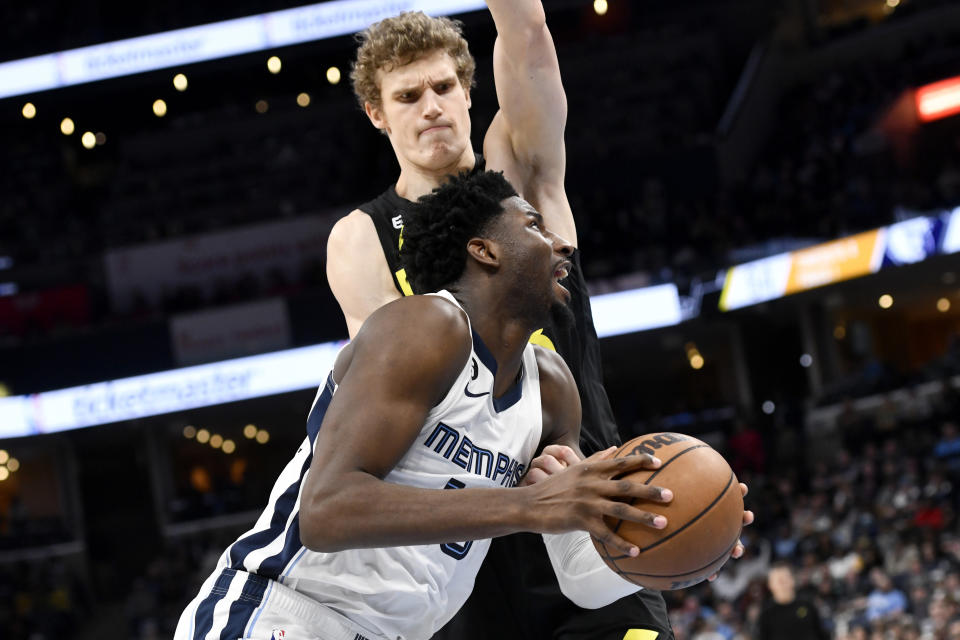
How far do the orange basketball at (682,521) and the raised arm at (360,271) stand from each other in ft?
4.47

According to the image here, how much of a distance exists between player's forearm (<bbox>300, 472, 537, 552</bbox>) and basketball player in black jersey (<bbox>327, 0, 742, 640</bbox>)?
4.24 ft

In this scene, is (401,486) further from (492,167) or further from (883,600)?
(883,600)

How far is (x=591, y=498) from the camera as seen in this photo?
2.50 meters

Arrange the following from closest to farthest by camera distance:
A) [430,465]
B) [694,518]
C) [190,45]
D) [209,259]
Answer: [694,518] → [430,465] → [190,45] → [209,259]

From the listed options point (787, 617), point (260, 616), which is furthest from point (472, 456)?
point (787, 617)

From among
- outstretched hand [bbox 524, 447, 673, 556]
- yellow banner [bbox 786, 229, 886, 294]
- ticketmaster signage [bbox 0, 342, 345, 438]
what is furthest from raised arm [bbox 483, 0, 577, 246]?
ticketmaster signage [bbox 0, 342, 345, 438]

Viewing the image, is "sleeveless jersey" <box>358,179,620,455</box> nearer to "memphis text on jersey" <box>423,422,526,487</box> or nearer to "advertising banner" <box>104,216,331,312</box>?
"memphis text on jersey" <box>423,422,526,487</box>

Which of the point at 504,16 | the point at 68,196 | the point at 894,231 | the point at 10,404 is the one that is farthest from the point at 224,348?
the point at 504,16

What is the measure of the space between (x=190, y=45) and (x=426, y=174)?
19.8 metres

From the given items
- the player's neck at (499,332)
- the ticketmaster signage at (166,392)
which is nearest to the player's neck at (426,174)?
the player's neck at (499,332)

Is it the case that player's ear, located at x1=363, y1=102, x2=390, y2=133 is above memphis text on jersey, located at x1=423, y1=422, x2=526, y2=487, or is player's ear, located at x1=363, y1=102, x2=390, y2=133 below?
above

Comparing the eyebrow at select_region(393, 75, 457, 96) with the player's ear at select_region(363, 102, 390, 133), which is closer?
the eyebrow at select_region(393, 75, 457, 96)

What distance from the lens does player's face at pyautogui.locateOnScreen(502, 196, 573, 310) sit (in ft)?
10.1

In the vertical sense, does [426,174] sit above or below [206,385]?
above
